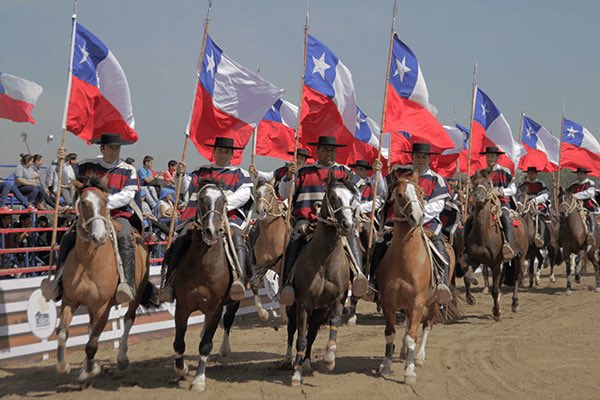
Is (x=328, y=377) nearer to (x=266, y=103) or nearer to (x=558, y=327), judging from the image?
(x=266, y=103)

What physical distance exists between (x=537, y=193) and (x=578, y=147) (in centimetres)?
457

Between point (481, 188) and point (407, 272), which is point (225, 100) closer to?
point (407, 272)

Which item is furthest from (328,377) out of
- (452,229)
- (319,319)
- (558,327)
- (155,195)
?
(155,195)

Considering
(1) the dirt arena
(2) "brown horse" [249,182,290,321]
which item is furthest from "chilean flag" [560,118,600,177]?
(2) "brown horse" [249,182,290,321]

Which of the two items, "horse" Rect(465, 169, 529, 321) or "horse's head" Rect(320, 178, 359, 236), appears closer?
"horse's head" Rect(320, 178, 359, 236)

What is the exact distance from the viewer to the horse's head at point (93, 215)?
8.41 meters

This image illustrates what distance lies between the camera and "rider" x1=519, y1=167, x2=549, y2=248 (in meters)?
19.7

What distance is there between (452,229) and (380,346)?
236 cm

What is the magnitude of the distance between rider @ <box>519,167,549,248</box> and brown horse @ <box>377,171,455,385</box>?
10966 millimetres

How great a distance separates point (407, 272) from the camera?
941cm

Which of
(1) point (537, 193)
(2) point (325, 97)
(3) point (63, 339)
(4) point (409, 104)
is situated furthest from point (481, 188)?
(3) point (63, 339)

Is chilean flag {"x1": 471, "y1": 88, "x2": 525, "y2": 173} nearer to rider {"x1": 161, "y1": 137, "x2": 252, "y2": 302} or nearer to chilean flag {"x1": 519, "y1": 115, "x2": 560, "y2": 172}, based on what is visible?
chilean flag {"x1": 519, "y1": 115, "x2": 560, "y2": 172}

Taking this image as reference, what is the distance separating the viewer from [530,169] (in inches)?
805

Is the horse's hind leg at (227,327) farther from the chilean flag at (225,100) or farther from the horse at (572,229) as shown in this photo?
the horse at (572,229)
